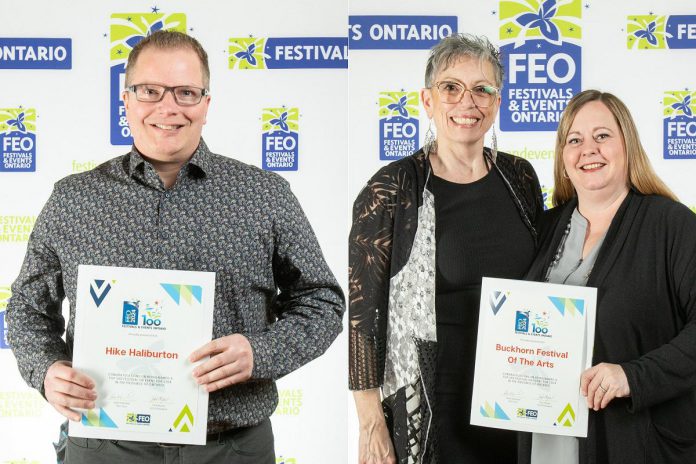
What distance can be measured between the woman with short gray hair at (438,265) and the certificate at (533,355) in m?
0.11

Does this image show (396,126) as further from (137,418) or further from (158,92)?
(137,418)

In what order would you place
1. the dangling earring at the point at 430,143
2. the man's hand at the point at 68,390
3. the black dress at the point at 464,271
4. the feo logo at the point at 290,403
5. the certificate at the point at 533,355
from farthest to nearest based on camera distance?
the feo logo at the point at 290,403 < the dangling earring at the point at 430,143 < the black dress at the point at 464,271 < the certificate at the point at 533,355 < the man's hand at the point at 68,390

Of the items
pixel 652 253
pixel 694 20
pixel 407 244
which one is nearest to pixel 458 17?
pixel 694 20

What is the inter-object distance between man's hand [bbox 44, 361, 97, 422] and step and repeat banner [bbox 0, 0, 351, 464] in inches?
75.8

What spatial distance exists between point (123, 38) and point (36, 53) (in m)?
0.43

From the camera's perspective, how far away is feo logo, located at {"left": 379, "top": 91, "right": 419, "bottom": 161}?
270cm

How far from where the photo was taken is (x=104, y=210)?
1.88 m

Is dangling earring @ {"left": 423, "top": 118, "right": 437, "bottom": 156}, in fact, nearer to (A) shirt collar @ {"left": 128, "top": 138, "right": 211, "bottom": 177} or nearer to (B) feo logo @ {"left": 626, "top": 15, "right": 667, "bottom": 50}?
(A) shirt collar @ {"left": 128, "top": 138, "right": 211, "bottom": 177}

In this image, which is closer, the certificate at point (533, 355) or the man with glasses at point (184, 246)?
the man with glasses at point (184, 246)

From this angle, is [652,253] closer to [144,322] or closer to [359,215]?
[359,215]

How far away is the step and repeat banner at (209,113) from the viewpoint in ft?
12.0

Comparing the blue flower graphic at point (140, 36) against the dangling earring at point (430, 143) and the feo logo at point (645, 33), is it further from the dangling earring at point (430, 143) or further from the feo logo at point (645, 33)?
the feo logo at point (645, 33)

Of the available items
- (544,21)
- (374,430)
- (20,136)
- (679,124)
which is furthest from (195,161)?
(20,136)

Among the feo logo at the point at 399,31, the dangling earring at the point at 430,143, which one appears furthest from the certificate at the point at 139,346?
the feo logo at the point at 399,31
